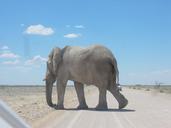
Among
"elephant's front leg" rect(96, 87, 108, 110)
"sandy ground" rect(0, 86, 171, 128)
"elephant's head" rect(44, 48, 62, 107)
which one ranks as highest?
"elephant's head" rect(44, 48, 62, 107)

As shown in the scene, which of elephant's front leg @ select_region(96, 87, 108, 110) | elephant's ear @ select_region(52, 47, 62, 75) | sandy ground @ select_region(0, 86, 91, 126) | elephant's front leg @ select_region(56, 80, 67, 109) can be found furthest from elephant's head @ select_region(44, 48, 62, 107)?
elephant's front leg @ select_region(96, 87, 108, 110)

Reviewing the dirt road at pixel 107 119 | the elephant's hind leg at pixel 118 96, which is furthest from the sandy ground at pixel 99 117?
the elephant's hind leg at pixel 118 96

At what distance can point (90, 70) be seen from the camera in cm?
2380

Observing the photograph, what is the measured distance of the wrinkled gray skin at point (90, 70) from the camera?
23703 millimetres

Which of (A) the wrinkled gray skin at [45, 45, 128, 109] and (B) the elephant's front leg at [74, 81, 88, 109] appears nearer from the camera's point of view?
(A) the wrinkled gray skin at [45, 45, 128, 109]

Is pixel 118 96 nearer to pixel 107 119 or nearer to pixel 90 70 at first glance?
pixel 90 70

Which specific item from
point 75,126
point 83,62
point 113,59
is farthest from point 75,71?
point 75,126

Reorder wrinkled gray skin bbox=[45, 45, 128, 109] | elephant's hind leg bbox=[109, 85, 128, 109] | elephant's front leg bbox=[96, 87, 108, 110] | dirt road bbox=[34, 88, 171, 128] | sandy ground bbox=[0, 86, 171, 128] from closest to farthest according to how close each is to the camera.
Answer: dirt road bbox=[34, 88, 171, 128]
sandy ground bbox=[0, 86, 171, 128]
elephant's front leg bbox=[96, 87, 108, 110]
wrinkled gray skin bbox=[45, 45, 128, 109]
elephant's hind leg bbox=[109, 85, 128, 109]

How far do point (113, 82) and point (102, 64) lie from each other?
118 cm

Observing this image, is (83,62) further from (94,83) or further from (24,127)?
(24,127)

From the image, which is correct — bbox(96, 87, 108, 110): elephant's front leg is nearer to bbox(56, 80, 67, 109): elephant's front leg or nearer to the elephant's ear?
bbox(56, 80, 67, 109): elephant's front leg

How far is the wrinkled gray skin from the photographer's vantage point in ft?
77.8

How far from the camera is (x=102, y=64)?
23672 millimetres

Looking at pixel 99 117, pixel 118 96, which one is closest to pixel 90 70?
pixel 118 96
